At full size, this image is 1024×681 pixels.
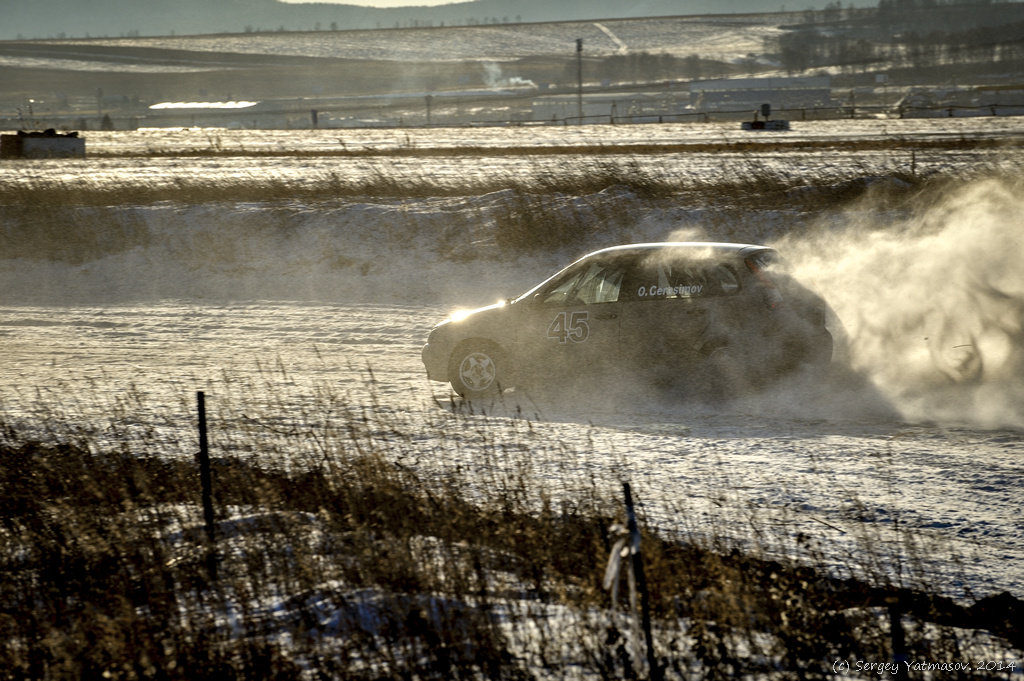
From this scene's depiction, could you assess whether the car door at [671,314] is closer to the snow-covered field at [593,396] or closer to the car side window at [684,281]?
the car side window at [684,281]

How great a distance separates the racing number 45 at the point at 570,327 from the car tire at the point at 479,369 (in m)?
Answer: 0.64

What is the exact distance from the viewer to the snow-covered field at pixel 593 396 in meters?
7.30

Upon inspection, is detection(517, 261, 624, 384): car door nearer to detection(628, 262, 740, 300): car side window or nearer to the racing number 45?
the racing number 45

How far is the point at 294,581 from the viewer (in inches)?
232

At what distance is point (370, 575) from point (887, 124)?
47.1 meters

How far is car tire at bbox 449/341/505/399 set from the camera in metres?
10.7

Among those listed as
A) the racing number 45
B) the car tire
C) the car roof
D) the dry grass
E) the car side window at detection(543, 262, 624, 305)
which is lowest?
the dry grass

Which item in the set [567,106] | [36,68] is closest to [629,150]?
[567,106]

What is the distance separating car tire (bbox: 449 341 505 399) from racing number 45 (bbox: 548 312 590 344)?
2.10ft

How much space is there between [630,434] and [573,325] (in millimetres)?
1654

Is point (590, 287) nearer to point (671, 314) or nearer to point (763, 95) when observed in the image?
point (671, 314)

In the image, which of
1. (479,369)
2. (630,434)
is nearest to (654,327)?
(630,434)

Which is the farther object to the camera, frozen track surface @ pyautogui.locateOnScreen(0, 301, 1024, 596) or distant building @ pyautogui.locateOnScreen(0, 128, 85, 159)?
distant building @ pyautogui.locateOnScreen(0, 128, 85, 159)

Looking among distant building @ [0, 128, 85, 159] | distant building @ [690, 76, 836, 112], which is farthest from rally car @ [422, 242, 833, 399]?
distant building @ [690, 76, 836, 112]
